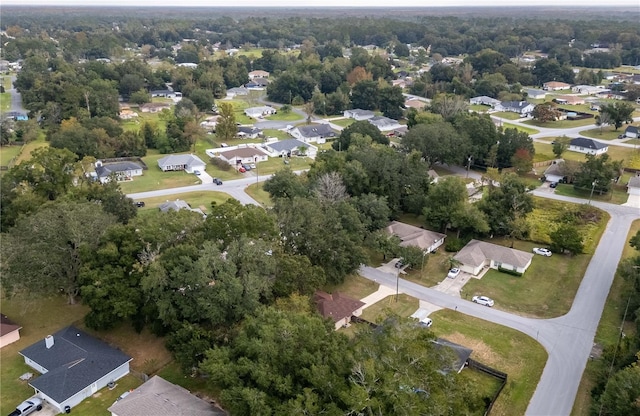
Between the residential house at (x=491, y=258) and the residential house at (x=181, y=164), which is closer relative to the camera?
the residential house at (x=491, y=258)

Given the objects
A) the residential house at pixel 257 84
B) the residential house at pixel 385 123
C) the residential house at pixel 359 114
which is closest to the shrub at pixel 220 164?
the residential house at pixel 385 123

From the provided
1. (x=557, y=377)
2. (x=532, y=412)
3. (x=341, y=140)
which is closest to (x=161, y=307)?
(x=532, y=412)

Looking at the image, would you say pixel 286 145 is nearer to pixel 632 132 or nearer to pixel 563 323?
pixel 563 323

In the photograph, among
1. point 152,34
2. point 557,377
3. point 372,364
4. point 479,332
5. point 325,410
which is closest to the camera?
point 372,364

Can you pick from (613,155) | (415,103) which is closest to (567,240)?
(613,155)

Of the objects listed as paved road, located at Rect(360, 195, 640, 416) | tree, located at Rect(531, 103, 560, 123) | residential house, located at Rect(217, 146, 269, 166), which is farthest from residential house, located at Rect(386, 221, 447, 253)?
tree, located at Rect(531, 103, 560, 123)

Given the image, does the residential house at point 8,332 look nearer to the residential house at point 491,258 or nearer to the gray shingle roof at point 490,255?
the residential house at point 491,258

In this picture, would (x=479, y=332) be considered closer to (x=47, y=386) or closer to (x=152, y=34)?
(x=47, y=386)
